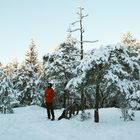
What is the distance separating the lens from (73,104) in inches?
870

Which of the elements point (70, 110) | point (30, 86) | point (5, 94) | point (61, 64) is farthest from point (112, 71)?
point (30, 86)

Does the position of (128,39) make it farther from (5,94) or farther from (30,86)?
(5,94)

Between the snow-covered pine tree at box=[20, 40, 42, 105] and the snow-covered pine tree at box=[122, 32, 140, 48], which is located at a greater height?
the snow-covered pine tree at box=[122, 32, 140, 48]

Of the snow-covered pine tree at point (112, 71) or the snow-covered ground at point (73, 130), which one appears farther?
the snow-covered pine tree at point (112, 71)

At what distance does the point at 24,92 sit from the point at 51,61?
13.6m

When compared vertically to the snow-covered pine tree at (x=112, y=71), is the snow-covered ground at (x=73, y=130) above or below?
below

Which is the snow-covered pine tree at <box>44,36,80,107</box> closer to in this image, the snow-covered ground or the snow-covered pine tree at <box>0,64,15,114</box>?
the snow-covered pine tree at <box>0,64,15,114</box>

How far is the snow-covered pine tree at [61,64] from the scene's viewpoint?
37.4 meters

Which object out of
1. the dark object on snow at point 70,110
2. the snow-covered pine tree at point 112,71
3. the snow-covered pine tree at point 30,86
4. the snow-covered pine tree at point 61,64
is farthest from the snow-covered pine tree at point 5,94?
the snow-covered pine tree at point 112,71

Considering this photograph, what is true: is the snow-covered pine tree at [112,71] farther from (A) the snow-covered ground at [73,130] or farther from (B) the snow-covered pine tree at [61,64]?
(B) the snow-covered pine tree at [61,64]

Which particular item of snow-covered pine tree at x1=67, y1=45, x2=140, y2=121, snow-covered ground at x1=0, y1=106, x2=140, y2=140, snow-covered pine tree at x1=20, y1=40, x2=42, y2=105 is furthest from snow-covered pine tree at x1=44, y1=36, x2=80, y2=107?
snow-covered ground at x1=0, y1=106, x2=140, y2=140

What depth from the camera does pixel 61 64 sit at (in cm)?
3759

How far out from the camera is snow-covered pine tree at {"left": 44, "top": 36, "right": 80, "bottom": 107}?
3741cm

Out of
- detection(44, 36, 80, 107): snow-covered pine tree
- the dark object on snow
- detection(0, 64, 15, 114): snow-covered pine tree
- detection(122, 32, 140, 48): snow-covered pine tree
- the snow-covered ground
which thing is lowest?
the snow-covered ground
